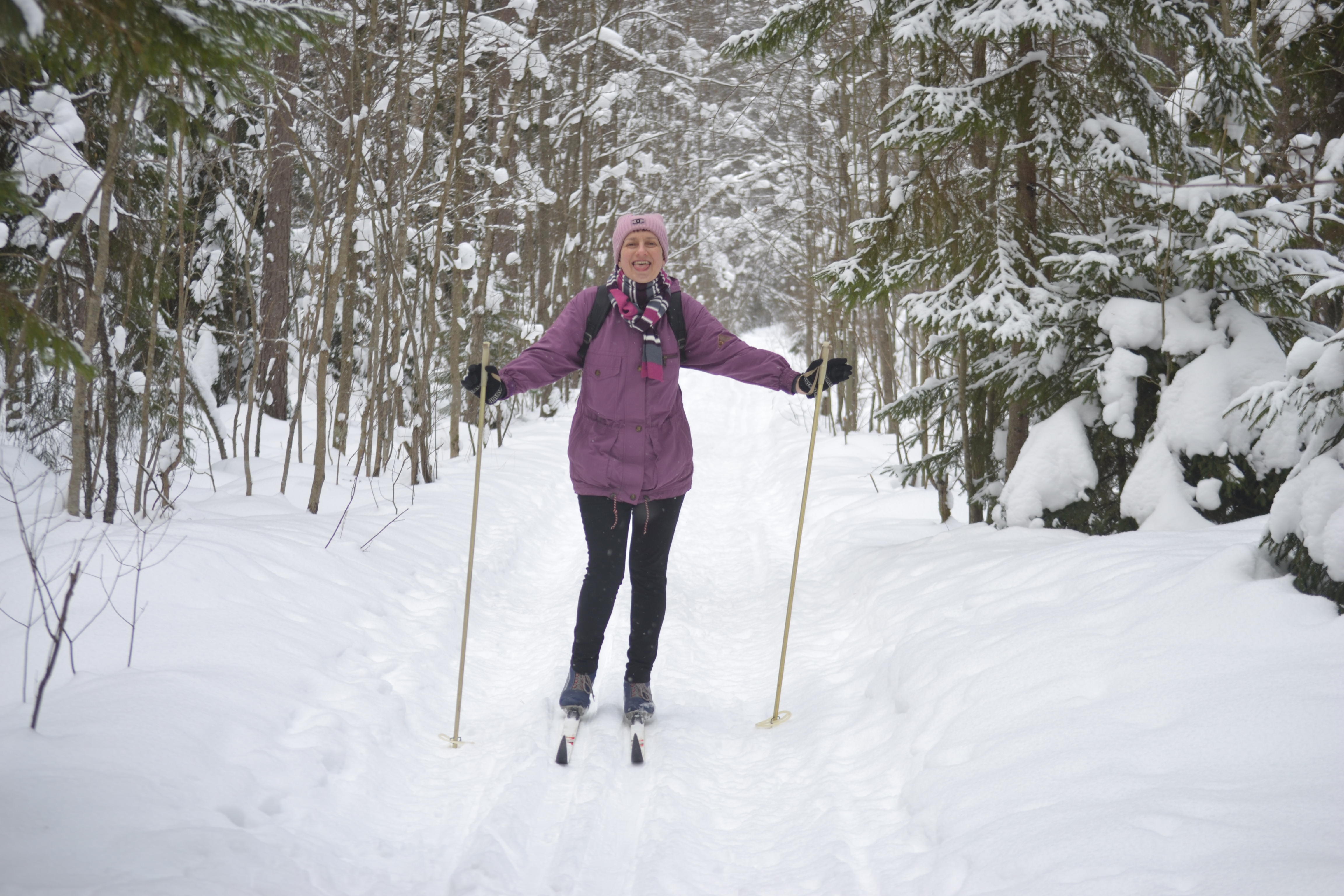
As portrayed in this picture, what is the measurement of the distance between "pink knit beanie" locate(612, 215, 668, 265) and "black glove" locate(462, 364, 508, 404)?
79cm

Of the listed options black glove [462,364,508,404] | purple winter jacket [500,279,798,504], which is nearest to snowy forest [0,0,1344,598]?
black glove [462,364,508,404]

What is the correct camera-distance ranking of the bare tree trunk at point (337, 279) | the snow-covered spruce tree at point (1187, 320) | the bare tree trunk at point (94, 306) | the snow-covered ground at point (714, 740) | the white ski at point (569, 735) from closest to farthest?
the snow-covered ground at point (714, 740) < the white ski at point (569, 735) < the snow-covered spruce tree at point (1187, 320) < the bare tree trunk at point (94, 306) < the bare tree trunk at point (337, 279)

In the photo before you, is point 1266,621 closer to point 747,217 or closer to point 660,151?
point 660,151

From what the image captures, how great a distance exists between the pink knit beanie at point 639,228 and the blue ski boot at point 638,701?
77.9 inches

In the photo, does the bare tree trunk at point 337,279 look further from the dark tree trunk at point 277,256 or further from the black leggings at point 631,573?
the black leggings at point 631,573

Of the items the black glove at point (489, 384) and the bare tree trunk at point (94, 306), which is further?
the bare tree trunk at point (94, 306)

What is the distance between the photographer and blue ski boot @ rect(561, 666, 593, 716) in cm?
364

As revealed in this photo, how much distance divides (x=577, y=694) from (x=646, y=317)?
5.68ft

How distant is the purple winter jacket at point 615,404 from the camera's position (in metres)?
3.62

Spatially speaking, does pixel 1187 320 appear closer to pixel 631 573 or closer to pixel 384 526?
pixel 631 573

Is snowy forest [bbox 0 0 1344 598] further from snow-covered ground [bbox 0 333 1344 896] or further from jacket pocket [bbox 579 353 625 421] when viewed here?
jacket pocket [bbox 579 353 625 421]

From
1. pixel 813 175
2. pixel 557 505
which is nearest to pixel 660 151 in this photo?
pixel 813 175

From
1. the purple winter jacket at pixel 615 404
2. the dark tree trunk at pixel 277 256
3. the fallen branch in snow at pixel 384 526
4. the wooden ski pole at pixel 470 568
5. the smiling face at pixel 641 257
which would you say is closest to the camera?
the wooden ski pole at pixel 470 568

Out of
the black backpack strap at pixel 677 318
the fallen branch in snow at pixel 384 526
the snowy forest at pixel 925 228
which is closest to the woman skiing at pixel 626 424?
the black backpack strap at pixel 677 318
